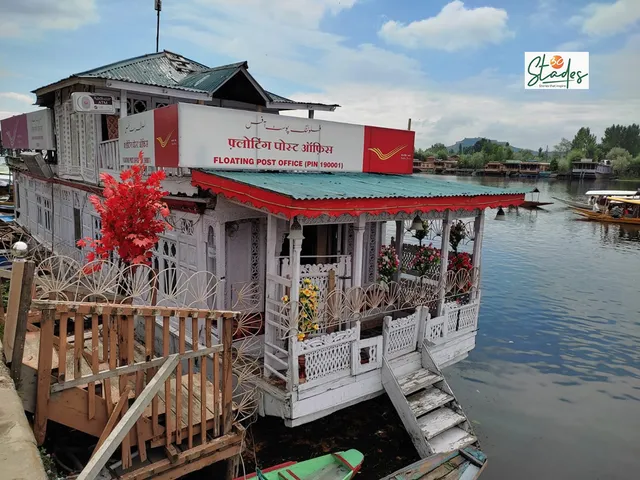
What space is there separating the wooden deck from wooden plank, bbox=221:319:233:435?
12mm

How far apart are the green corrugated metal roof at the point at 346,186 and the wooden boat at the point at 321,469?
405cm

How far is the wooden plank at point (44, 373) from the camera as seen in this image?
A: 3.93 m

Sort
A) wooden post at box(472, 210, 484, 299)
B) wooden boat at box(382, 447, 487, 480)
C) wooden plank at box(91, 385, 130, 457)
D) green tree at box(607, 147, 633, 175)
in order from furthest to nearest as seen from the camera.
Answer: green tree at box(607, 147, 633, 175)
wooden post at box(472, 210, 484, 299)
wooden boat at box(382, 447, 487, 480)
wooden plank at box(91, 385, 130, 457)

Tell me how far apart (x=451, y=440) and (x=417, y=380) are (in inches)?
44.6

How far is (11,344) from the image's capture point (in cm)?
386

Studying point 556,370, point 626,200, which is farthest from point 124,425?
point 626,200

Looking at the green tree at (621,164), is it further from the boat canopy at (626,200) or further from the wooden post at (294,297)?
the wooden post at (294,297)

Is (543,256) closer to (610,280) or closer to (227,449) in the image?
(610,280)

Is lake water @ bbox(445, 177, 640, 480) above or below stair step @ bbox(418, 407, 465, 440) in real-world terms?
below

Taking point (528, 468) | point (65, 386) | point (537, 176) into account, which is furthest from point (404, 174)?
point (537, 176)

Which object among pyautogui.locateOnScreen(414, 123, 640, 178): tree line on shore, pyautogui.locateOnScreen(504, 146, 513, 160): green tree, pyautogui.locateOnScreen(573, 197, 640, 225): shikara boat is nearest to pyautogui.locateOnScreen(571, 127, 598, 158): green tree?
pyautogui.locateOnScreen(414, 123, 640, 178): tree line on shore

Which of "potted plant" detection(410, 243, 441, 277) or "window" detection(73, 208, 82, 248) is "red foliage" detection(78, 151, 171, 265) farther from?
"window" detection(73, 208, 82, 248)

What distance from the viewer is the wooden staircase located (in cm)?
730

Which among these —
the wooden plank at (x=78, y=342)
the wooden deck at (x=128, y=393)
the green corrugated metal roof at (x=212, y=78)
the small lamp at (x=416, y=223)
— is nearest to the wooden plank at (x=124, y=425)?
the wooden deck at (x=128, y=393)
